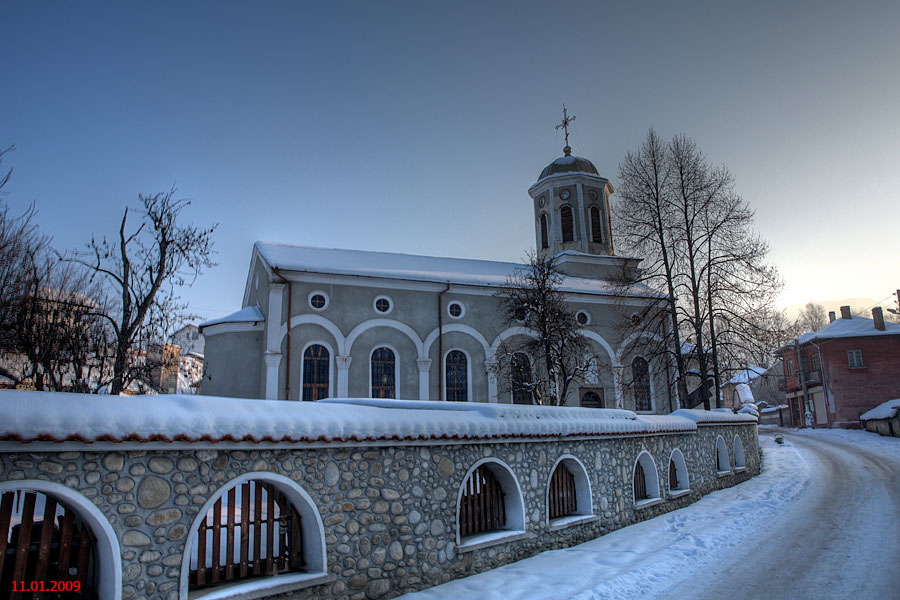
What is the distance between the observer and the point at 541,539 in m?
9.38

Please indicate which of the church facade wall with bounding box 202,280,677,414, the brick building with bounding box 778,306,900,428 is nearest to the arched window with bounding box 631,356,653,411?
the church facade wall with bounding box 202,280,677,414

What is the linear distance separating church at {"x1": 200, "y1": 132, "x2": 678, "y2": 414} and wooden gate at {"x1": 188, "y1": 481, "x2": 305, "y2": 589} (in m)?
11.5

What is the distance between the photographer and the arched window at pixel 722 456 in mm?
16938

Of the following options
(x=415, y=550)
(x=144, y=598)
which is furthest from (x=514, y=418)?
(x=144, y=598)

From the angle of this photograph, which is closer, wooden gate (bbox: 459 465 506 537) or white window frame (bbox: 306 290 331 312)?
wooden gate (bbox: 459 465 506 537)

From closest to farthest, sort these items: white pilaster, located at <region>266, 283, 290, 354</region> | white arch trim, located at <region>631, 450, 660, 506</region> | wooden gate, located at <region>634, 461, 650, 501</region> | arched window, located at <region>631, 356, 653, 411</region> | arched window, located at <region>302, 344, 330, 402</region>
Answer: wooden gate, located at <region>634, 461, 650, 501</region>, white arch trim, located at <region>631, 450, 660, 506</region>, white pilaster, located at <region>266, 283, 290, 354</region>, arched window, located at <region>302, 344, 330, 402</region>, arched window, located at <region>631, 356, 653, 411</region>

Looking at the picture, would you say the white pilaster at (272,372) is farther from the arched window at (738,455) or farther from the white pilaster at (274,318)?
the arched window at (738,455)

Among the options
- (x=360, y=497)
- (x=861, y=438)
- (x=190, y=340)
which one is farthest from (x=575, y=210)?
(x=190, y=340)

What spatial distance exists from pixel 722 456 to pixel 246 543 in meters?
14.7

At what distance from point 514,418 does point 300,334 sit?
11.1m

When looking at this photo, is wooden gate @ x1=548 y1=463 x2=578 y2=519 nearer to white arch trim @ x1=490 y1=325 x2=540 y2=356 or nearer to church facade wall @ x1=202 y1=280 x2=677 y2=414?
church facade wall @ x1=202 y1=280 x2=677 y2=414

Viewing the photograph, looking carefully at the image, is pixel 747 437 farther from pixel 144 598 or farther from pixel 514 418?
pixel 144 598

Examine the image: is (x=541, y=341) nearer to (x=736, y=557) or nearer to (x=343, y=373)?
(x=343, y=373)

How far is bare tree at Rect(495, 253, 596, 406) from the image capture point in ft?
65.6
